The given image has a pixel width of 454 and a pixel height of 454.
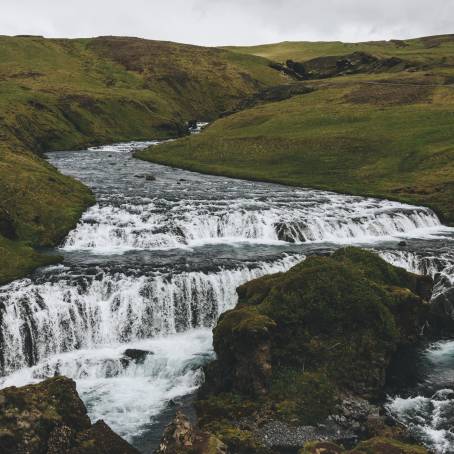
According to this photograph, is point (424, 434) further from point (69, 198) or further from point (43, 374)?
point (69, 198)

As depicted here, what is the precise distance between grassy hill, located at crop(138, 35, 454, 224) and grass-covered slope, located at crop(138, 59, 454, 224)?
15cm

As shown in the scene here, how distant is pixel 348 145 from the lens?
87625mm

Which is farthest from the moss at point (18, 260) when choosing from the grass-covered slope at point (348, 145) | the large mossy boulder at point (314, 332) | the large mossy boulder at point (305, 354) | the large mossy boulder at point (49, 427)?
the grass-covered slope at point (348, 145)

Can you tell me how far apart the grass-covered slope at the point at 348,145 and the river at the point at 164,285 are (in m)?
11.2

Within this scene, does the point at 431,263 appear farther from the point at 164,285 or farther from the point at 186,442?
the point at 186,442

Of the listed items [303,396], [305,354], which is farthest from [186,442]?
[305,354]

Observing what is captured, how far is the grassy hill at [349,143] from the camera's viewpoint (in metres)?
72.9

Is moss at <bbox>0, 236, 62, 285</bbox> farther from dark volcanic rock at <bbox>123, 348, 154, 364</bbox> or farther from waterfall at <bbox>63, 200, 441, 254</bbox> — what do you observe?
dark volcanic rock at <bbox>123, 348, 154, 364</bbox>

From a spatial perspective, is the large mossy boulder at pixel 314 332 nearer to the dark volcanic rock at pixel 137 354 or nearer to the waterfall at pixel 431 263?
the dark volcanic rock at pixel 137 354

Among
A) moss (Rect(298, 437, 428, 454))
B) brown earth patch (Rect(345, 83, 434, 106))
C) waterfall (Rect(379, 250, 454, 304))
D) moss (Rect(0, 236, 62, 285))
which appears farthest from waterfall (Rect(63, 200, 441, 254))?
brown earth patch (Rect(345, 83, 434, 106))

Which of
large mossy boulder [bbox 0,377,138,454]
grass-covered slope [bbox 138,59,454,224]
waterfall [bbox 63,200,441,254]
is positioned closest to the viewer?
large mossy boulder [bbox 0,377,138,454]

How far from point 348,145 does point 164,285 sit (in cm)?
5992

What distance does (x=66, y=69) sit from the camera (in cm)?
18638

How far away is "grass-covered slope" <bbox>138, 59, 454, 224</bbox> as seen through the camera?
72.6 meters
